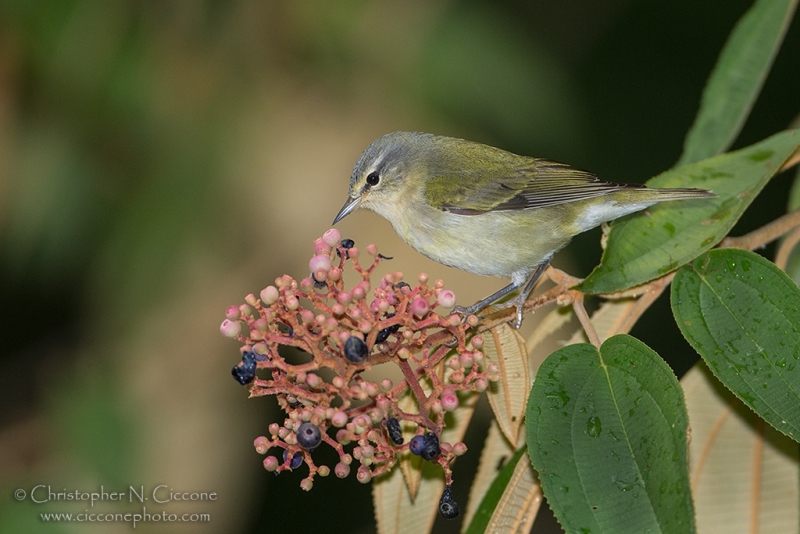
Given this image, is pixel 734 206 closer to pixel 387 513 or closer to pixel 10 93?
pixel 387 513

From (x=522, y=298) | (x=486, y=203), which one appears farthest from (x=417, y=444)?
(x=486, y=203)

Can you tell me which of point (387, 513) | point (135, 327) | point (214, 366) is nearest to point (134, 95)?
point (135, 327)

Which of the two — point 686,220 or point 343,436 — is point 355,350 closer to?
point 343,436

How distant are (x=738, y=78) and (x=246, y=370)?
2.33 metres

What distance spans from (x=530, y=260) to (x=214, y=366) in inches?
74.6

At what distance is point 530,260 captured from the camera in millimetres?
3205

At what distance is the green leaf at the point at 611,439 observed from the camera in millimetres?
1823

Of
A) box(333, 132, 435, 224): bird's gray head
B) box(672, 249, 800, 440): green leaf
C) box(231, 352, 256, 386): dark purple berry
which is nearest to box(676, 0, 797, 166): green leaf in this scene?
box(672, 249, 800, 440): green leaf

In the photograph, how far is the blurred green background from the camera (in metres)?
3.78

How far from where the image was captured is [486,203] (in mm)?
3293

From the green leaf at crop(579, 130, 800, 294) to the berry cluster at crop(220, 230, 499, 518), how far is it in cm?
55

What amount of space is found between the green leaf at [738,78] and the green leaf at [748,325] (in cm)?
91

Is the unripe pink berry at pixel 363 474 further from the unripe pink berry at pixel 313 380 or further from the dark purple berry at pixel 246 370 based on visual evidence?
the dark purple berry at pixel 246 370

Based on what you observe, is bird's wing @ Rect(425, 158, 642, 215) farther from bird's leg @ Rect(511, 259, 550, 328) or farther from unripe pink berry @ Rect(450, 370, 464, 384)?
unripe pink berry @ Rect(450, 370, 464, 384)
